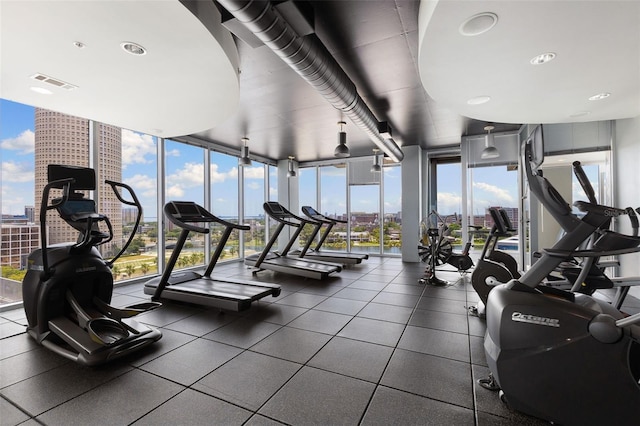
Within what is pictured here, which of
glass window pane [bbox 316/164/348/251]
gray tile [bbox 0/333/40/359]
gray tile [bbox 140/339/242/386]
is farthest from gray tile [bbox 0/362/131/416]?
glass window pane [bbox 316/164/348/251]

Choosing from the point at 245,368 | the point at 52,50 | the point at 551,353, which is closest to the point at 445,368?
the point at 551,353

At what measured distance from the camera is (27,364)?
2.53m

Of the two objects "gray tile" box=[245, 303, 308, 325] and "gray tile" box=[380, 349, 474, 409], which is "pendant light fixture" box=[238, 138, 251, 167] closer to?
"gray tile" box=[245, 303, 308, 325]

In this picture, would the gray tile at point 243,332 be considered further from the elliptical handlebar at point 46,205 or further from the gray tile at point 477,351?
the gray tile at point 477,351

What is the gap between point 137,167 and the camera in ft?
19.3

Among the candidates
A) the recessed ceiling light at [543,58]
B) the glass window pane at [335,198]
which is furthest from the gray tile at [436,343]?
the glass window pane at [335,198]

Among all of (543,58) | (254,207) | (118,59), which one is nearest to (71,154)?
(118,59)

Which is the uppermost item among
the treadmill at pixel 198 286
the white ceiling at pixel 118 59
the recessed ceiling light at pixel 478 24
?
the white ceiling at pixel 118 59

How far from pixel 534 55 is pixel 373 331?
3096 millimetres

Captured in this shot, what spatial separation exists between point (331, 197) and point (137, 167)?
18.8 feet

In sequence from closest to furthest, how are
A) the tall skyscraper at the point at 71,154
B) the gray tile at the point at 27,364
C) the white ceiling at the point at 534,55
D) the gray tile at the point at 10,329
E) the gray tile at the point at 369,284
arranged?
the white ceiling at the point at 534,55, the gray tile at the point at 27,364, the gray tile at the point at 10,329, the tall skyscraper at the point at 71,154, the gray tile at the point at 369,284

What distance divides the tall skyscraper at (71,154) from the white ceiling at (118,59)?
1.01 metres

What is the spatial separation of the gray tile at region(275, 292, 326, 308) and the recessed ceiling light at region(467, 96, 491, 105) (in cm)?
340

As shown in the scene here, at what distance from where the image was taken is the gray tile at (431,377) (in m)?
2.05
